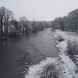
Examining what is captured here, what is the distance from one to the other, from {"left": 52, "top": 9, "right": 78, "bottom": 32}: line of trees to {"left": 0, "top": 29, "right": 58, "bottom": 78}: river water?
233 millimetres

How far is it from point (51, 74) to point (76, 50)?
Answer: 31.2 inches

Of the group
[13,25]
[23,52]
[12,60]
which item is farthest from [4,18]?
[12,60]

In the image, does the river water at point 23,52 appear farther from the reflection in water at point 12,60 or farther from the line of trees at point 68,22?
the line of trees at point 68,22

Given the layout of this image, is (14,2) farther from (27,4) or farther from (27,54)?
(27,54)

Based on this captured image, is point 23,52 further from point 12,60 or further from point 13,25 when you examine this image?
point 13,25

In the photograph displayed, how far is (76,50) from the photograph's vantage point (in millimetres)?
1866

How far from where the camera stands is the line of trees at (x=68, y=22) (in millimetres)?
2198

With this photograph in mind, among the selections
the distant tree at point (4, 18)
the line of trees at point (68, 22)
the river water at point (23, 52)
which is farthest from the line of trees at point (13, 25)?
the line of trees at point (68, 22)

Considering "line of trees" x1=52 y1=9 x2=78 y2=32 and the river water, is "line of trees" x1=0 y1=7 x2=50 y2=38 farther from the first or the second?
"line of trees" x1=52 y1=9 x2=78 y2=32

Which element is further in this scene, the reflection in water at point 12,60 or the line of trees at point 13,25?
the line of trees at point 13,25

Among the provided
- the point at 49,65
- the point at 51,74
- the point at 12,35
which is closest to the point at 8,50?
the point at 12,35

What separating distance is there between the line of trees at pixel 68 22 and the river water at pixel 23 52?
0.23 metres

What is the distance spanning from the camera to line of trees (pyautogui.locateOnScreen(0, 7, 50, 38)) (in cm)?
282

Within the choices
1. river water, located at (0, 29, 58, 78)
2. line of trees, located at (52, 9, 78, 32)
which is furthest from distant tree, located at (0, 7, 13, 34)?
line of trees, located at (52, 9, 78, 32)
